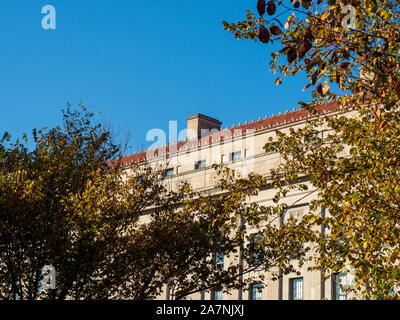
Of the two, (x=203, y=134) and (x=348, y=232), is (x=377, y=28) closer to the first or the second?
(x=348, y=232)

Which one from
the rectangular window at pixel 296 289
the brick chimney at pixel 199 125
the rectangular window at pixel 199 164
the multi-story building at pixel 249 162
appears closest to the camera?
the multi-story building at pixel 249 162

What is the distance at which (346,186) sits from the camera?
1437cm

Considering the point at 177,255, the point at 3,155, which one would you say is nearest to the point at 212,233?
the point at 177,255

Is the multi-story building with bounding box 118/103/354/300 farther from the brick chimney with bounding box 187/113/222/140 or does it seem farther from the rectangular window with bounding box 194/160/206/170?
the brick chimney with bounding box 187/113/222/140

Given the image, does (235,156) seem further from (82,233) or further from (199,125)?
(82,233)

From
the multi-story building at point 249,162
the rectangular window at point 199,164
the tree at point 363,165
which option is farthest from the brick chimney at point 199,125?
the tree at point 363,165

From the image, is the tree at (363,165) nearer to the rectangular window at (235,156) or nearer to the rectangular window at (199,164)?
the rectangular window at (235,156)

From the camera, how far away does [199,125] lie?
197 ft

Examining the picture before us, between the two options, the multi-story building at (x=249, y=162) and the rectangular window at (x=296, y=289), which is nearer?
the multi-story building at (x=249, y=162)

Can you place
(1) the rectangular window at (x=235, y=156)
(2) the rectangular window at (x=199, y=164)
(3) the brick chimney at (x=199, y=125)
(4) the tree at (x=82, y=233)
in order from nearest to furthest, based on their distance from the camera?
(4) the tree at (x=82, y=233) < (1) the rectangular window at (x=235, y=156) < (2) the rectangular window at (x=199, y=164) < (3) the brick chimney at (x=199, y=125)

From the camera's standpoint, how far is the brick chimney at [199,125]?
2334 inches

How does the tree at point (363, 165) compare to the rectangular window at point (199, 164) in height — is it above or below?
below

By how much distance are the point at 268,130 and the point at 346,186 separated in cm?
3578

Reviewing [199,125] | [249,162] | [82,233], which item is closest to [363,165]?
[82,233]
